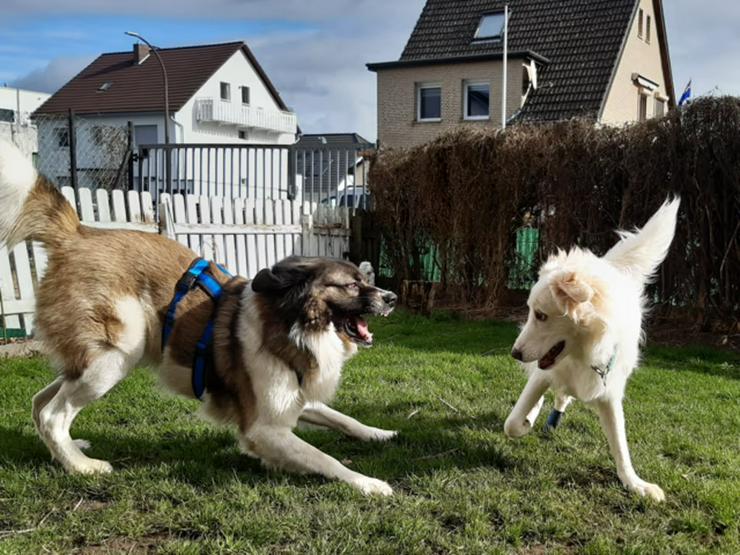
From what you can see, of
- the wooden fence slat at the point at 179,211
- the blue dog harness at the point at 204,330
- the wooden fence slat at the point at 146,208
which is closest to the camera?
the blue dog harness at the point at 204,330

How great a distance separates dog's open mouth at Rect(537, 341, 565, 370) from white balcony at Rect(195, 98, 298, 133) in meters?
42.2

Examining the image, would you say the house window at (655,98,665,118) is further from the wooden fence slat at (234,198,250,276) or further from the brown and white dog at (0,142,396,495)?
the brown and white dog at (0,142,396,495)

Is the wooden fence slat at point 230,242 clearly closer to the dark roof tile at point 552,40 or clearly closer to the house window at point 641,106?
the dark roof tile at point 552,40

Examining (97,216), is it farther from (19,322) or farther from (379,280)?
(379,280)

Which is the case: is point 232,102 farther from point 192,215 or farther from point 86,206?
point 86,206

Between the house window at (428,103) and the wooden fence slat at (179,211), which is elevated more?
the house window at (428,103)

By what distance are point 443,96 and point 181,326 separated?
2601cm

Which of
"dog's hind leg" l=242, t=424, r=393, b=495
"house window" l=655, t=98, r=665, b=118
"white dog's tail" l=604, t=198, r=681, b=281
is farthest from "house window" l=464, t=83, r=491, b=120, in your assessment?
"dog's hind leg" l=242, t=424, r=393, b=495

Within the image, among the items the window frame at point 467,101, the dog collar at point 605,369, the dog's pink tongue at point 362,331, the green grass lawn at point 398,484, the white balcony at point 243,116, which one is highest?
the white balcony at point 243,116

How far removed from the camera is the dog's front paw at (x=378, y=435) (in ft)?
15.5

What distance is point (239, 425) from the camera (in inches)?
161

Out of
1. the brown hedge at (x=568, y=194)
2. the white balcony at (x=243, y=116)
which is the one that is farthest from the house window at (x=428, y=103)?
the white balcony at (x=243, y=116)

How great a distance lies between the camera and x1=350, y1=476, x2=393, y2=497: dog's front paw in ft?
12.4

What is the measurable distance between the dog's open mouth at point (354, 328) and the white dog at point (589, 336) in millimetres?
899
